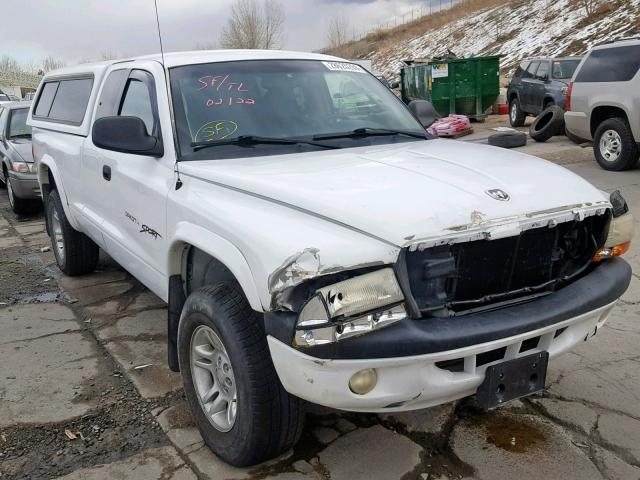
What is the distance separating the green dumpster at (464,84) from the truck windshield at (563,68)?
3.56 metres

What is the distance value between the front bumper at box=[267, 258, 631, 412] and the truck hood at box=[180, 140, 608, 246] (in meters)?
0.35

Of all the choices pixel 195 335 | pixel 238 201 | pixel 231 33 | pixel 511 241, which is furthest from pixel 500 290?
pixel 231 33

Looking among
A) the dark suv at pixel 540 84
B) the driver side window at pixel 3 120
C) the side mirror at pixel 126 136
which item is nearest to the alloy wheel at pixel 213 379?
the side mirror at pixel 126 136

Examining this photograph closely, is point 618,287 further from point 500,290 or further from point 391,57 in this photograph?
point 391,57

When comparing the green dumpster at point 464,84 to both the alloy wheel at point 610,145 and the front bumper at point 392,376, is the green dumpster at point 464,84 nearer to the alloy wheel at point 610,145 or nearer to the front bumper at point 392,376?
the alloy wheel at point 610,145

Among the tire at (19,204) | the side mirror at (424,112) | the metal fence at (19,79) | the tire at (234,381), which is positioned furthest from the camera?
the metal fence at (19,79)

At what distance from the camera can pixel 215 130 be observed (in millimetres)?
3229

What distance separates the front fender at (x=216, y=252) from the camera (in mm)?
2277

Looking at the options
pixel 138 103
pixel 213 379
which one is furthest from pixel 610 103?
pixel 213 379

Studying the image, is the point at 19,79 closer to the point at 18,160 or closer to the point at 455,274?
the point at 18,160

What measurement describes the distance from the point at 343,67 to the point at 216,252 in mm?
2033

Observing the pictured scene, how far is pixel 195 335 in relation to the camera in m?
2.80

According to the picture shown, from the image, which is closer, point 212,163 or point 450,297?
point 450,297

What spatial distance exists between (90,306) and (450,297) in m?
3.53
